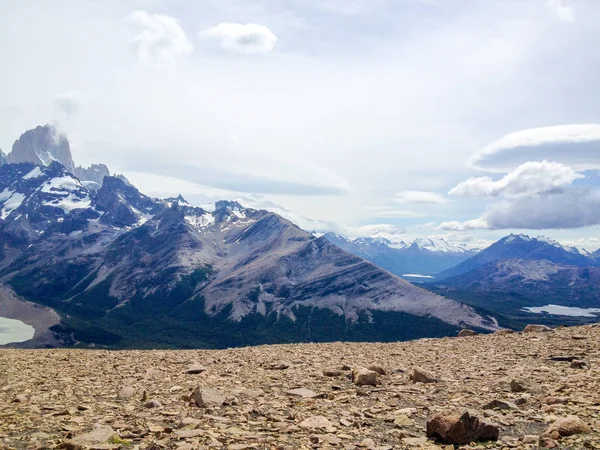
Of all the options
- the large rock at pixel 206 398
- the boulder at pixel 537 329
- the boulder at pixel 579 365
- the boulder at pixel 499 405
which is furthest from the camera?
the boulder at pixel 537 329

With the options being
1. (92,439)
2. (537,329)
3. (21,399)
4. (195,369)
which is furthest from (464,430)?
(537,329)

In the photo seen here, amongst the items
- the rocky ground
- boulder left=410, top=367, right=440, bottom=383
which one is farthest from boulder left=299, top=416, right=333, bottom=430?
boulder left=410, top=367, right=440, bottom=383

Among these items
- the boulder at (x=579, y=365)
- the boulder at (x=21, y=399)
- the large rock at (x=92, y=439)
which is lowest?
the boulder at (x=21, y=399)

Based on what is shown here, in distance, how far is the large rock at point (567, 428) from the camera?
13.1 m

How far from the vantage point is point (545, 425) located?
14430mm

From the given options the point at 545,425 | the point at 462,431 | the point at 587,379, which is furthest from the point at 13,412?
the point at 587,379

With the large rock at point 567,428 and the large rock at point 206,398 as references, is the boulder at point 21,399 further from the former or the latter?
the large rock at point 567,428

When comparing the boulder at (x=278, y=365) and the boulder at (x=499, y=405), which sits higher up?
the boulder at (x=499, y=405)

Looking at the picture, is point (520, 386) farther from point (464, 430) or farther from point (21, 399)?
point (21, 399)

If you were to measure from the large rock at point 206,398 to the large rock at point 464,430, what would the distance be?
24.5 feet

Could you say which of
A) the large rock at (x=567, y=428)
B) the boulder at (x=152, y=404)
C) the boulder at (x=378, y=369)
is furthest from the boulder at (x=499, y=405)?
the boulder at (x=152, y=404)

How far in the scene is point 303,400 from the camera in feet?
56.7

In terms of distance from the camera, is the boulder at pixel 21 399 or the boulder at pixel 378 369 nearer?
the boulder at pixel 21 399

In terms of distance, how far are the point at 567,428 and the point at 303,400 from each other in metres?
8.51
